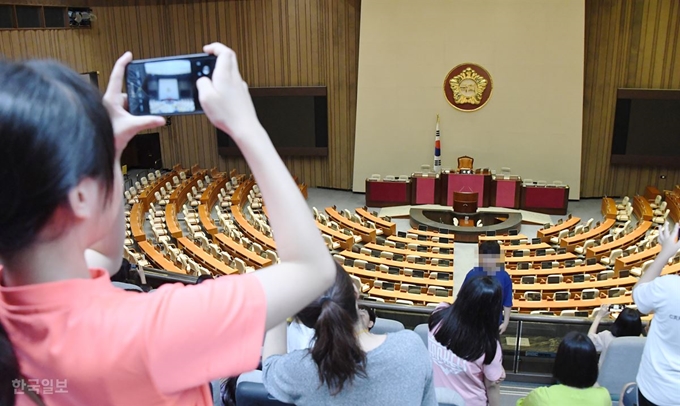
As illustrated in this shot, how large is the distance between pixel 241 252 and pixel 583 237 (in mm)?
7417

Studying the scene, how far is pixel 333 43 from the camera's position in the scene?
17094 mm

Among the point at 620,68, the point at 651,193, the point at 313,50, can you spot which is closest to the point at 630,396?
the point at 651,193

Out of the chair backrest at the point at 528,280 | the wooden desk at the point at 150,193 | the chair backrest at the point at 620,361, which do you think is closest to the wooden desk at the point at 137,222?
the wooden desk at the point at 150,193

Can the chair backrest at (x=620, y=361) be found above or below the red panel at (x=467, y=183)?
above

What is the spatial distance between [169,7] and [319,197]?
7.80 meters

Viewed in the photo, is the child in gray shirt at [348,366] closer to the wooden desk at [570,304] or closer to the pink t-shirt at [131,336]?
the pink t-shirt at [131,336]

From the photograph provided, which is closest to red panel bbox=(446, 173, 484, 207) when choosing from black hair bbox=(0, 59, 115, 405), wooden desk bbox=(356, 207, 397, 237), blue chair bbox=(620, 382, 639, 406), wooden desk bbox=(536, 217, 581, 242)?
wooden desk bbox=(536, 217, 581, 242)

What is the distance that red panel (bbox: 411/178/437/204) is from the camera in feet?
52.2

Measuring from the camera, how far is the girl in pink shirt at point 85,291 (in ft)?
2.23

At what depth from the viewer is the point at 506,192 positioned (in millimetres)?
15648

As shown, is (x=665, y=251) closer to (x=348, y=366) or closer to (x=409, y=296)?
(x=348, y=366)

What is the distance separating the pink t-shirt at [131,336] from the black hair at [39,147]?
53 mm

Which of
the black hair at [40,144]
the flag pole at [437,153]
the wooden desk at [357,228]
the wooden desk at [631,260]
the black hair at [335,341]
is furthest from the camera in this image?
the flag pole at [437,153]

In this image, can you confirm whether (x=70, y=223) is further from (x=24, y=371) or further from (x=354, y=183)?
(x=354, y=183)
